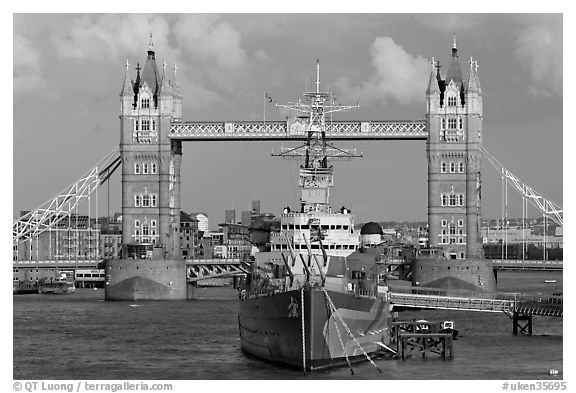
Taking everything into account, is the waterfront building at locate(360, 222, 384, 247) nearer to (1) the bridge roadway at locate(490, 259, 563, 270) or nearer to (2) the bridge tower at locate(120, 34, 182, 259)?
(1) the bridge roadway at locate(490, 259, 563, 270)

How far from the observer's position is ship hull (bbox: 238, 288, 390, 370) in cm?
7662

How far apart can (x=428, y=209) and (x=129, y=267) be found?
117ft

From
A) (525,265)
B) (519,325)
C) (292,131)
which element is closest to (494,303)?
(519,325)

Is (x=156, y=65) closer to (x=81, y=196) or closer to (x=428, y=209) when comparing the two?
(x=81, y=196)

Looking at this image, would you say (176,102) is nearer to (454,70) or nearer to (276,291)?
(454,70)

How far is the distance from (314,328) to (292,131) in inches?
3468

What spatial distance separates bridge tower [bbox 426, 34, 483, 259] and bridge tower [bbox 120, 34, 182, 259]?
101 feet

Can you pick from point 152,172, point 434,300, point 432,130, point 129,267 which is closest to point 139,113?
point 152,172

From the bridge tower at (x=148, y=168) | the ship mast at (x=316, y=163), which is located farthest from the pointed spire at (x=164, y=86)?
the ship mast at (x=316, y=163)

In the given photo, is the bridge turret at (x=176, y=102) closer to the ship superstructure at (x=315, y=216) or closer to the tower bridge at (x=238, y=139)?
the tower bridge at (x=238, y=139)

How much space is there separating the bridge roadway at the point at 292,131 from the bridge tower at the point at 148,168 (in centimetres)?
280

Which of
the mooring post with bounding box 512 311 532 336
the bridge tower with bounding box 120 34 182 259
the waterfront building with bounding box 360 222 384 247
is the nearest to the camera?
the mooring post with bounding box 512 311 532 336

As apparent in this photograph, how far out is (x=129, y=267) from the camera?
164 m

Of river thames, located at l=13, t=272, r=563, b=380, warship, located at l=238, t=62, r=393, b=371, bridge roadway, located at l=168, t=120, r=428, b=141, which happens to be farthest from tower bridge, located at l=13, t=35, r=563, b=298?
warship, located at l=238, t=62, r=393, b=371
